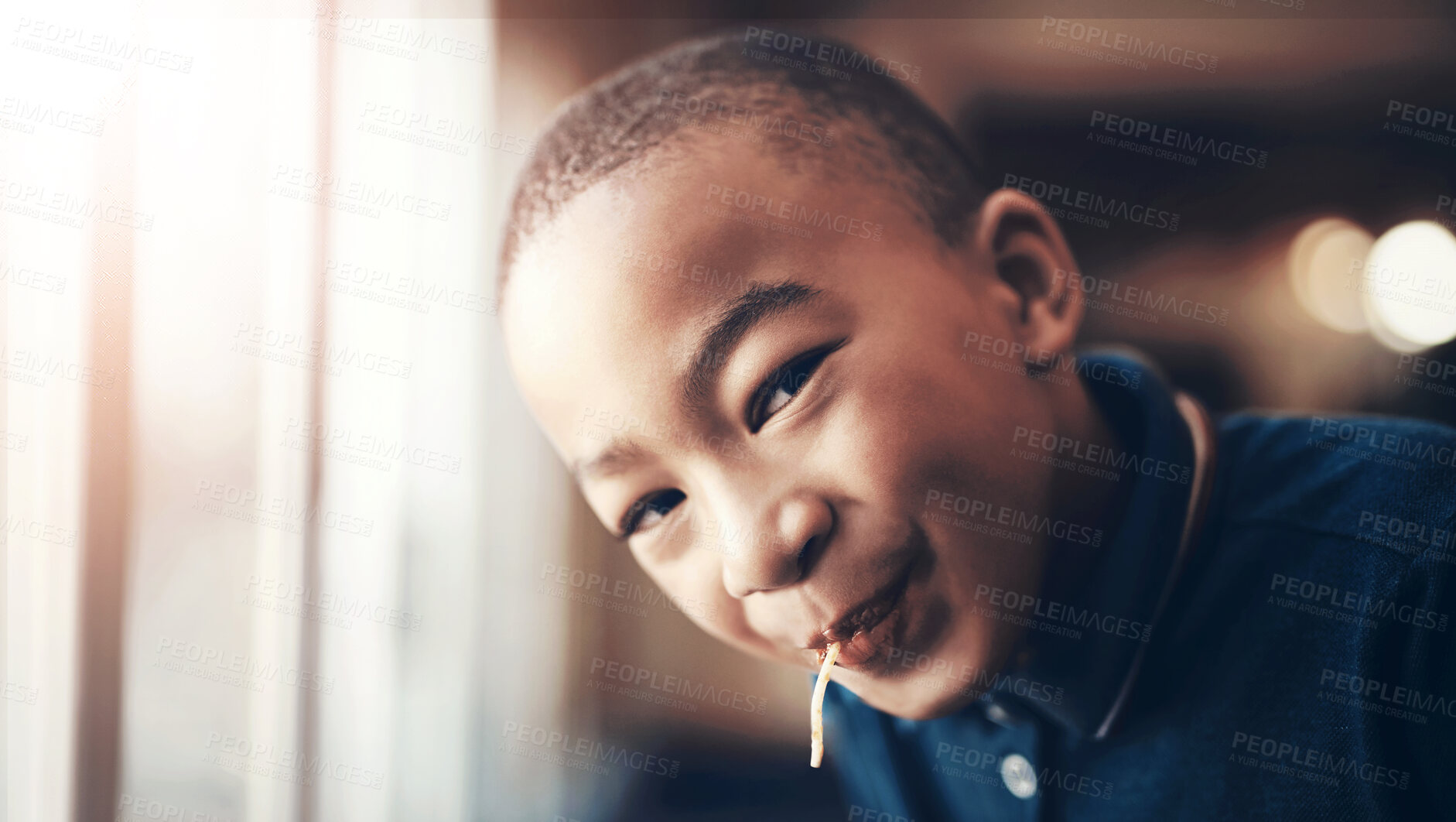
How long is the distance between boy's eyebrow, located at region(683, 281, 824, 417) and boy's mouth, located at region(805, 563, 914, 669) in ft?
0.59

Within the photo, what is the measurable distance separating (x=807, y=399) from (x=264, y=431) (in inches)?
21.1

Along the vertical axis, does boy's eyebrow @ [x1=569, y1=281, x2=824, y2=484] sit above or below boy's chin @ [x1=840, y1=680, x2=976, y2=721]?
above

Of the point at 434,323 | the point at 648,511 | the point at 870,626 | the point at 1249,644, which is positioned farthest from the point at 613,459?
the point at 1249,644

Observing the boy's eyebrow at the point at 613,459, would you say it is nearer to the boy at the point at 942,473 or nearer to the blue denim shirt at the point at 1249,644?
the boy at the point at 942,473

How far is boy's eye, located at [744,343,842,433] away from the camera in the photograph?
1.79 ft

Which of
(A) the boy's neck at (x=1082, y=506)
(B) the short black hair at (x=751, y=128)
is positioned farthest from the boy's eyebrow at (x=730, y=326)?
(A) the boy's neck at (x=1082, y=506)

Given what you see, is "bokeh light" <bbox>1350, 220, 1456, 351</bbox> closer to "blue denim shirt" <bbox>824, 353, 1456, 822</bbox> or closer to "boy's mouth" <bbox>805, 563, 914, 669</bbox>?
"blue denim shirt" <bbox>824, 353, 1456, 822</bbox>

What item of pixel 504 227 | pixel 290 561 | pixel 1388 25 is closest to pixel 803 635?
pixel 504 227

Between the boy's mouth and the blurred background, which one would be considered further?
the blurred background

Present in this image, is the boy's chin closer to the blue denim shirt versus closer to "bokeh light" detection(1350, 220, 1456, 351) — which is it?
the blue denim shirt

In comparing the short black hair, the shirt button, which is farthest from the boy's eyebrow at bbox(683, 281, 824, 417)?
the shirt button

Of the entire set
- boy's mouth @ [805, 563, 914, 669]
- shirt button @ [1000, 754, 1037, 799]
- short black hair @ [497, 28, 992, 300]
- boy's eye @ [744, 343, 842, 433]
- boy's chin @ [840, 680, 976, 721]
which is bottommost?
shirt button @ [1000, 754, 1037, 799]

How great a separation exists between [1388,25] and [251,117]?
3.50 ft

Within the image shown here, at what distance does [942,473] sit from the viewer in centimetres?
55
